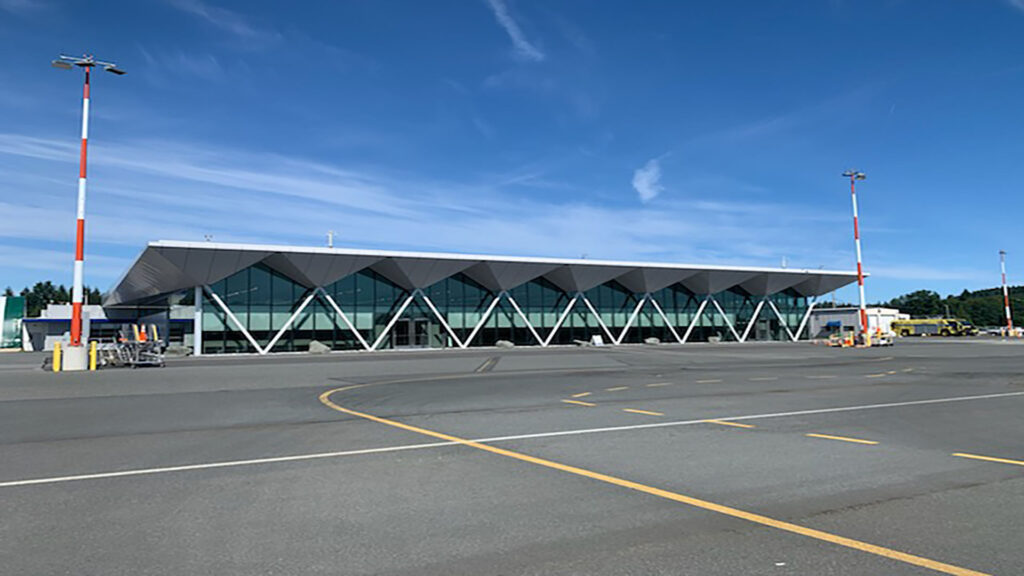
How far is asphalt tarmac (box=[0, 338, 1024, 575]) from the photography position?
175 inches

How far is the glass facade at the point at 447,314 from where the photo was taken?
148 ft

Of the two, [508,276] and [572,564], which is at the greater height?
[508,276]

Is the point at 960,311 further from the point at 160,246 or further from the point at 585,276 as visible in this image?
the point at 160,246

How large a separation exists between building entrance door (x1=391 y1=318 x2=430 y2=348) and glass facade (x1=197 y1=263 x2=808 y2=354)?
0.08 metres

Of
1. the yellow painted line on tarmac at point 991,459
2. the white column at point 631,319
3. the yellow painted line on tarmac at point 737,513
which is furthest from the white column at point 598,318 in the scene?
the yellow painted line on tarmac at point 991,459

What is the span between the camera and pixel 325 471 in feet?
23.7

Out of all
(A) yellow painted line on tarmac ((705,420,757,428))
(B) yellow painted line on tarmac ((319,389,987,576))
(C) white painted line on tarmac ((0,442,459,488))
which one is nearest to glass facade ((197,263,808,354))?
(B) yellow painted line on tarmac ((319,389,987,576))

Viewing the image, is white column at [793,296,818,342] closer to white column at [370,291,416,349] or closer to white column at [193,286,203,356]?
white column at [370,291,416,349]

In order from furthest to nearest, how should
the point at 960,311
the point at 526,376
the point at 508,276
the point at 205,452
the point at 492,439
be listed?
the point at 960,311
the point at 508,276
the point at 526,376
the point at 492,439
the point at 205,452

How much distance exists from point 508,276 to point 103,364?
30.3 meters

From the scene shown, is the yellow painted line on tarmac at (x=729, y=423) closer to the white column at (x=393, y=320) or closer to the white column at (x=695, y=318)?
the white column at (x=393, y=320)

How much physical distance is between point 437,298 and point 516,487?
46.2 metres

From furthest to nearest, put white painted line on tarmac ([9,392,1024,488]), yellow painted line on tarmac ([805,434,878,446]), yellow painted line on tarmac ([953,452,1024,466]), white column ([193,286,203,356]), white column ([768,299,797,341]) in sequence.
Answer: white column ([768,299,797,341])
white column ([193,286,203,356])
yellow painted line on tarmac ([805,434,878,446])
yellow painted line on tarmac ([953,452,1024,466])
white painted line on tarmac ([9,392,1024,488])

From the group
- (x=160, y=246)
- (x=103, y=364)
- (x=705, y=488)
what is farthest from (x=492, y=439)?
(x=160, y=246)
